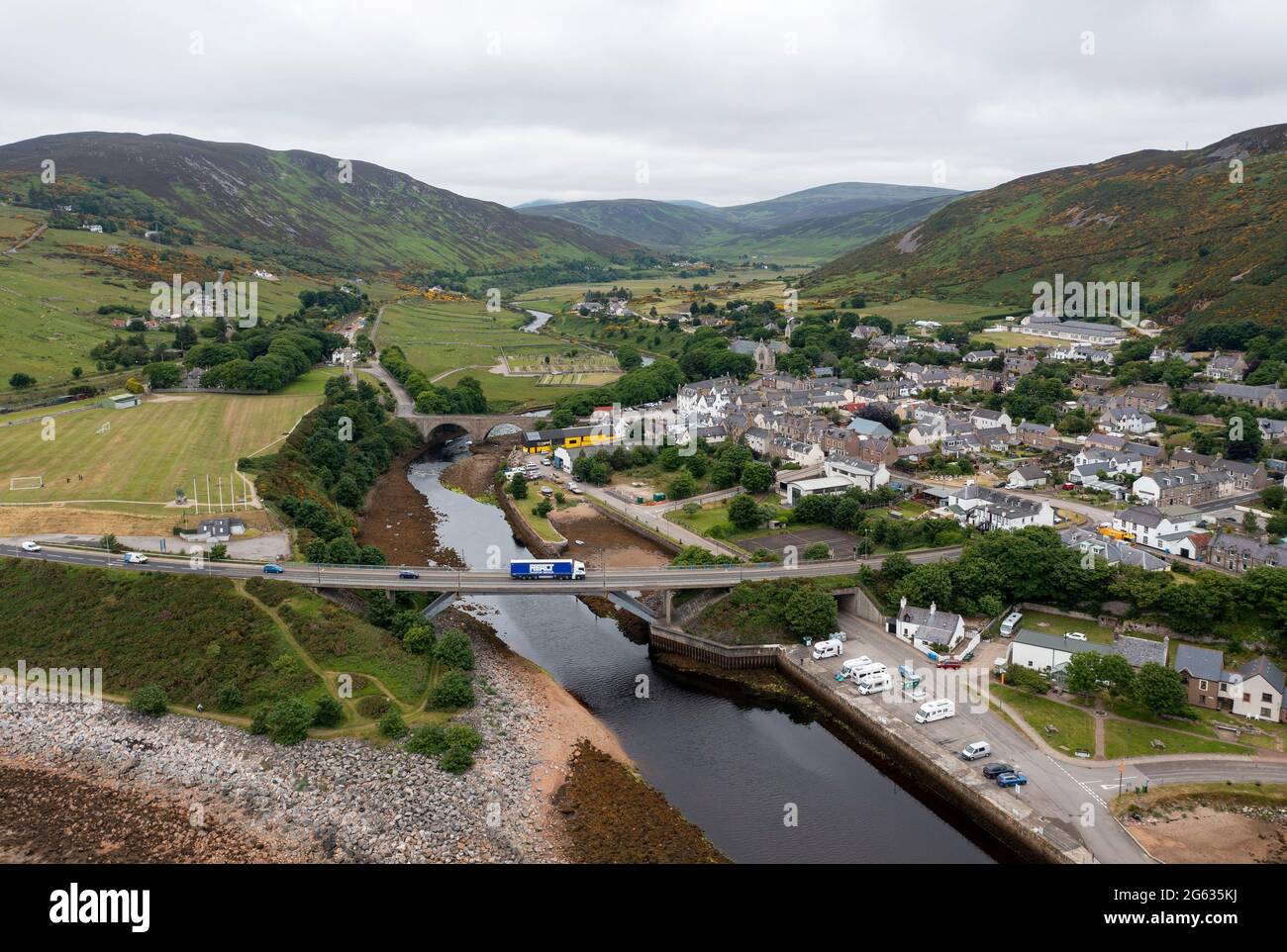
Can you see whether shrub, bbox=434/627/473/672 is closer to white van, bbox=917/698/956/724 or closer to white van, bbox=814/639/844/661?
white van, bbox=814/639/844/661

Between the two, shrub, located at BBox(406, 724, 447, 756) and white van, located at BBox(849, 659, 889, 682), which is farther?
Answer: white van, located at BBox(849, 659, 889, 682)

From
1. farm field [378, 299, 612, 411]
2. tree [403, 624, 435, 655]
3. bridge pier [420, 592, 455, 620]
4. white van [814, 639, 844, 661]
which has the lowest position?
white van [814, 639, 844, 661]

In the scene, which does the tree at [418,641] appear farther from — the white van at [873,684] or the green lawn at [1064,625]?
the green lawn at [1064,625]

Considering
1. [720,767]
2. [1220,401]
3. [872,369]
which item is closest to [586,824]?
[720,767]

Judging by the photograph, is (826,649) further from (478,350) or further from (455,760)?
(478,350)

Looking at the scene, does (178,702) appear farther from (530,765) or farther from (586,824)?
(586,824)

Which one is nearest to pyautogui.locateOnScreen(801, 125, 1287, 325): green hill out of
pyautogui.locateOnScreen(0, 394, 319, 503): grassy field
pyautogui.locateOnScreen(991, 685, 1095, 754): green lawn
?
pyautogui.locateOnScreen(991, 685, 1095, 754): green lawn

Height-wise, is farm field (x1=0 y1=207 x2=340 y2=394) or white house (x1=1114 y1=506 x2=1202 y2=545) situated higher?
farm field (x1=0 y1=207 x2=340 y2=394)
